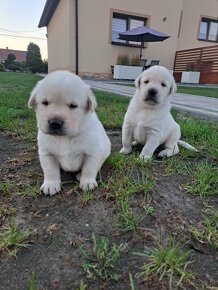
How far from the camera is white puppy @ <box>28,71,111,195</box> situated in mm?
1632

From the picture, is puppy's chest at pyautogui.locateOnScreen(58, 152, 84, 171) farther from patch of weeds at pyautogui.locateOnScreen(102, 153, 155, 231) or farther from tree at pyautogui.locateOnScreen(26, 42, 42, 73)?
tree at pyautogui.locateOnScreen(26, 42, 42, 73)

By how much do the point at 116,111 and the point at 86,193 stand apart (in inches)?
117

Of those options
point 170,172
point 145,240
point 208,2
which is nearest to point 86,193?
point 145,240

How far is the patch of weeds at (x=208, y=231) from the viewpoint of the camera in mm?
1416

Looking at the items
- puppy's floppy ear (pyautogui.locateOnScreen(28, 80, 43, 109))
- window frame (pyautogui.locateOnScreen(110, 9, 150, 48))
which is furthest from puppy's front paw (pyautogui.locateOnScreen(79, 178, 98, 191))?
window frame (pyautogui.locateOnScreen(110, 9, 150, 48))

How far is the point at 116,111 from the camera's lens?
460 cm

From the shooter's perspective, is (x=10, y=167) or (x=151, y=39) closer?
(x=10, y=167)

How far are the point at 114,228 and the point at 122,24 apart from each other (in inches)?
540

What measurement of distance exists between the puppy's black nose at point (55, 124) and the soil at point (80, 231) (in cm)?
49

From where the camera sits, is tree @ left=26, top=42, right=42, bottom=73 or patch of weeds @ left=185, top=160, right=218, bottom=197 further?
tree @ left=26, top=42, right=42, bottom=73

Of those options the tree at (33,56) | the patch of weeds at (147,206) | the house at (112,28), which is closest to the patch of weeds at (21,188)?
the patch of weeds at (147,206)

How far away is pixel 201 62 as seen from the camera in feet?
45.2

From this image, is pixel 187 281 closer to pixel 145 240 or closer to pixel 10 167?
pixel 145 240

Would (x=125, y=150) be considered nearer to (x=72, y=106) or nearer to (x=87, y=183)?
(x=87, y=183)
